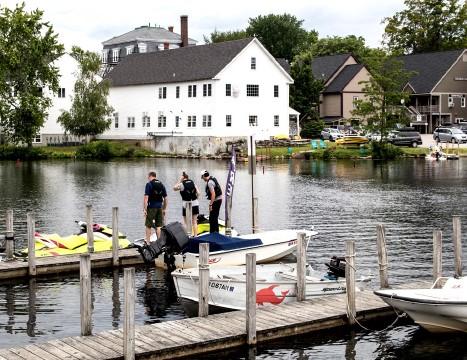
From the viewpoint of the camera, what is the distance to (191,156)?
94.4m

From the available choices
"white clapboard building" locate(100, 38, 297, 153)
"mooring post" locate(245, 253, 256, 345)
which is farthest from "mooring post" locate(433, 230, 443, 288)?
"white clapboard building" locate(100, 38, 297, 153)

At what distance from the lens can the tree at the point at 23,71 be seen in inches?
3583

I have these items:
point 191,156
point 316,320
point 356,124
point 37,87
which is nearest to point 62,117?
point 37,87

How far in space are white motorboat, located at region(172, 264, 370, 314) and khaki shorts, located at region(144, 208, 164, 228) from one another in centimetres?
623

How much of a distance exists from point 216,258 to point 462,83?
94.9m

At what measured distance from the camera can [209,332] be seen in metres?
17.8

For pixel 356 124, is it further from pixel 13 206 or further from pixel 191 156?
pixel 13 206

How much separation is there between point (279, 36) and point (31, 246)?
132m

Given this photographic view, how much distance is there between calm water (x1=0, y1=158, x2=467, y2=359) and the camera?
→ 63.1 ft

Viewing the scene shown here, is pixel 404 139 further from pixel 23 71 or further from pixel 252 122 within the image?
pixel 23 71

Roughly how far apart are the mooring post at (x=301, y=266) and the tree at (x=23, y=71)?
74.5 m

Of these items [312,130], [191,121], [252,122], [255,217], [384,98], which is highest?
[384,98]

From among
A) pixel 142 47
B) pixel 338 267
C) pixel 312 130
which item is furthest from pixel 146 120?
pixel 338 267

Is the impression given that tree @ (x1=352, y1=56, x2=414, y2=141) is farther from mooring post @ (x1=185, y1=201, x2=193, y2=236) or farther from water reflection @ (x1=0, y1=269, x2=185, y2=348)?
water reflection @ (x1=0, y1=269, x2=185, y2=348)
